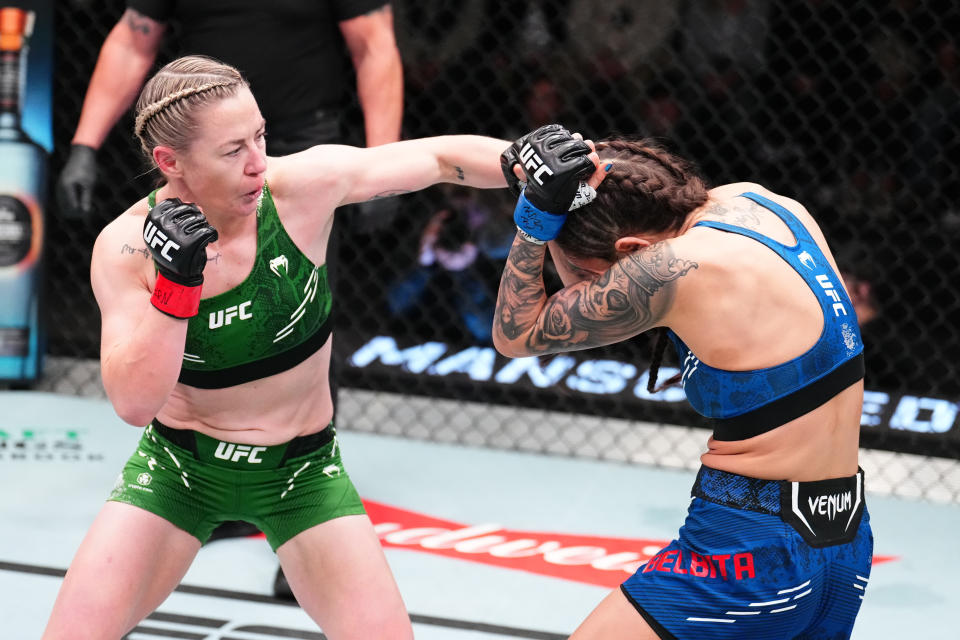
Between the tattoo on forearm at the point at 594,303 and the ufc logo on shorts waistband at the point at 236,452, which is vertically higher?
the tattoo on forearm at the point at 594,303

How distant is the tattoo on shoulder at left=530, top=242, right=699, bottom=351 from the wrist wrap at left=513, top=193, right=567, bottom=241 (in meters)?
0.10

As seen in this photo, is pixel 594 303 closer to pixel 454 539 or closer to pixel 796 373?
pixel 796 373

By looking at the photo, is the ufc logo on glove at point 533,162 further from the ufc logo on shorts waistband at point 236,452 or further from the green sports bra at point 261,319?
the ufc logo on shorts waistband at point 236,452

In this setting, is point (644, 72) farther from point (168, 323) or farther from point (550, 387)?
point (168, 323)

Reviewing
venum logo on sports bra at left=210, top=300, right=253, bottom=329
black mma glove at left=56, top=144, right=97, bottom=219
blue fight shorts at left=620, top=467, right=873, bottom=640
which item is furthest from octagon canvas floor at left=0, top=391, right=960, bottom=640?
blue fight shorts at left=620, top=467, right=873, bottom=640

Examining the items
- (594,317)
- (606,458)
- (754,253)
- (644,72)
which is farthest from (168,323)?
(644,72)

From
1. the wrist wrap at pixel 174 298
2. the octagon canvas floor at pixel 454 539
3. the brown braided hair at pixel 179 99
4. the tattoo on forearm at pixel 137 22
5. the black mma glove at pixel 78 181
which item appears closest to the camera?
the wrist wrap at pixel 174 298

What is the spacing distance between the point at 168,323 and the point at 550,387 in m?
→ 2.67

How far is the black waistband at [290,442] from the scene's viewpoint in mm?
2082

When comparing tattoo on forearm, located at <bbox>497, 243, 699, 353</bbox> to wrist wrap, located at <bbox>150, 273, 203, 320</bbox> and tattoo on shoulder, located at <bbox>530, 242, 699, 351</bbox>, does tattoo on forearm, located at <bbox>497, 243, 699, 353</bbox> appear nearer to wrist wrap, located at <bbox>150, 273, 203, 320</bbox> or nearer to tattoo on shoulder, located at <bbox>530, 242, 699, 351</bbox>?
tattoo on shoulder, located at <bbox>530, 242, 699, 351</bbox>

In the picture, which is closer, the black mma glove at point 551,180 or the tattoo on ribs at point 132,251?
the black mma glove at point 551,180

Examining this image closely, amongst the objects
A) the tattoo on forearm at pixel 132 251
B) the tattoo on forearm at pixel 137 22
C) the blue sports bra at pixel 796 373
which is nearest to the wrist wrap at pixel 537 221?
the blue sports bra at pixel 796 373

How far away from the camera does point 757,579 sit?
5.41ft

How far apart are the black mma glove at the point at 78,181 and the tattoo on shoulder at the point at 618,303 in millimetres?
2003
